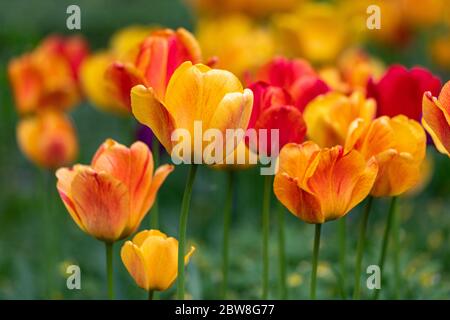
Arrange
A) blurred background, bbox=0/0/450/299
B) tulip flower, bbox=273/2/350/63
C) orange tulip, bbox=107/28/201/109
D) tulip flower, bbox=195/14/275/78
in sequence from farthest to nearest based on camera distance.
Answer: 1. tulip flower, bbox=273/2/350/63
2. tulip flower, bbox=195/14/275/78
3. blurred background, bbox=0/0/450/299
4. orange tulip, bbox=107/28/201/109

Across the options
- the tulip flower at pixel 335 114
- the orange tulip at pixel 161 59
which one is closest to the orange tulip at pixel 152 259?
the orange tulip at pixel 161 59

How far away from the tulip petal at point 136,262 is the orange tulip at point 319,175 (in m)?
0.23

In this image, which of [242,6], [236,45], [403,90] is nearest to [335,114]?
[403,90]

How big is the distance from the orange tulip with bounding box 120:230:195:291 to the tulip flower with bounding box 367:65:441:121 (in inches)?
19.0

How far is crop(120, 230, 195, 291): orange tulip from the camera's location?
156cm

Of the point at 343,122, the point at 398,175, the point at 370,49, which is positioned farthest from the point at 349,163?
the point at 370,49

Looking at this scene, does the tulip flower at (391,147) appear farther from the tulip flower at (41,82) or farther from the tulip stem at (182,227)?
the tulip flower at (41,82)

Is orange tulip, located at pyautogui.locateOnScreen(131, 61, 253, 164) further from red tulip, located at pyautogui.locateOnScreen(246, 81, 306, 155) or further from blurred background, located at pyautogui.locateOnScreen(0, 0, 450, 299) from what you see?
blurred background, located at pyautogui.locateOnScreen(0, 0, 450, 299)

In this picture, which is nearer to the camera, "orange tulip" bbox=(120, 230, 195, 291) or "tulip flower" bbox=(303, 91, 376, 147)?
"orange tulip" bbox=(120, 230, 195, 291)

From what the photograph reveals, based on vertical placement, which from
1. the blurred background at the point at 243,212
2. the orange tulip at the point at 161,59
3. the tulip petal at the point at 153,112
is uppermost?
the orange tulip at the point at 161,59

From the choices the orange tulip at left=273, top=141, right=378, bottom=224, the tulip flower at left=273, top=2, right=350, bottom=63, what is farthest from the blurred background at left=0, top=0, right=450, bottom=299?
the orange tulip at left=273, top=141, right=378, bottom=224

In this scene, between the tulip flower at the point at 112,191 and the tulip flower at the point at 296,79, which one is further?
the tulip flower at the point at 296,79

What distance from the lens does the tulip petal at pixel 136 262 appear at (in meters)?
1.55

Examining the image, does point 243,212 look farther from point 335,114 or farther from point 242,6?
point 335,114
